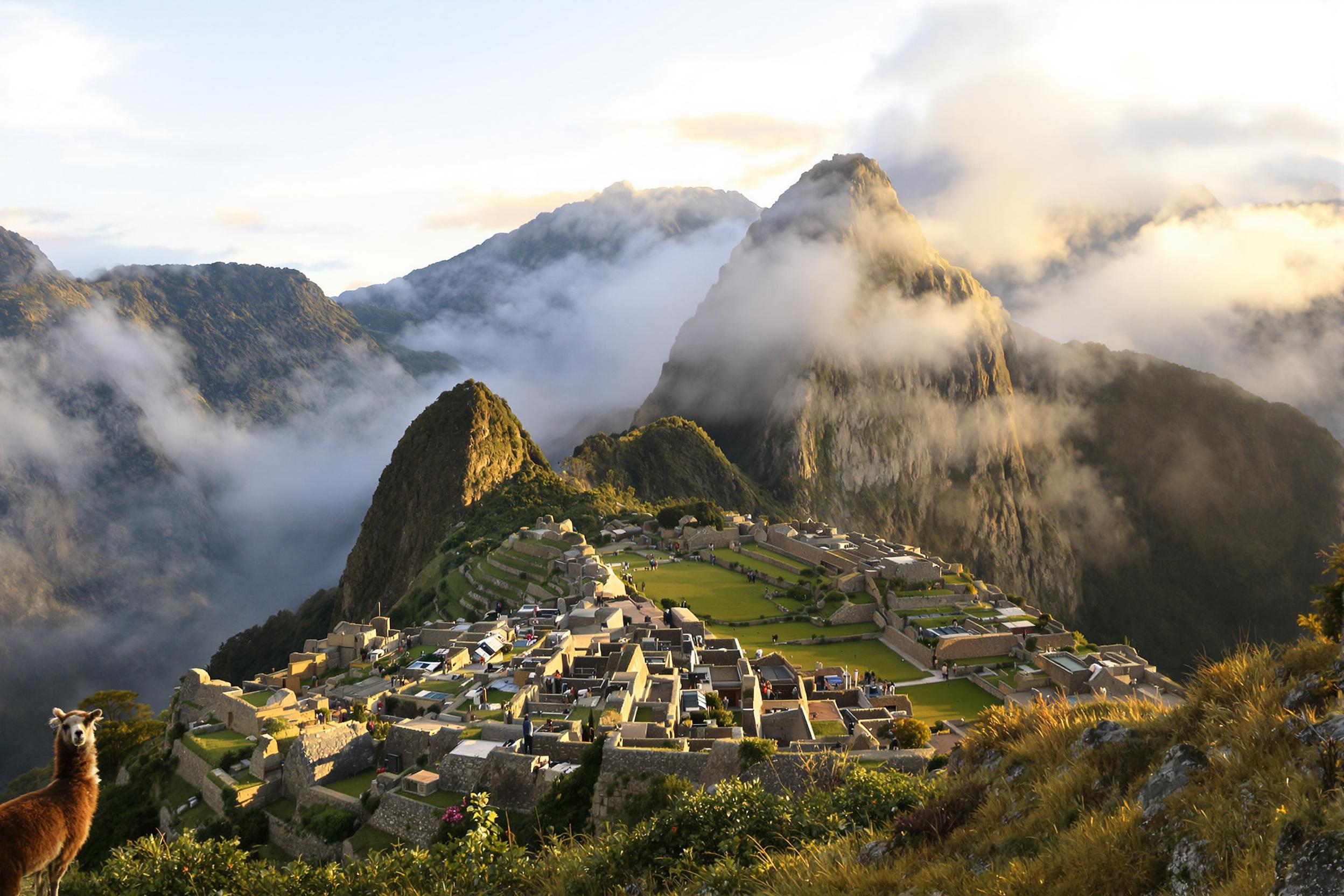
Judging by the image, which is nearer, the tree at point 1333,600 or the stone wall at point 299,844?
the tree at point 1333,600

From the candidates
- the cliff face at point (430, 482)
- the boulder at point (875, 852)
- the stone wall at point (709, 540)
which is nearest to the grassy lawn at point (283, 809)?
the boulder at point (875, 852)

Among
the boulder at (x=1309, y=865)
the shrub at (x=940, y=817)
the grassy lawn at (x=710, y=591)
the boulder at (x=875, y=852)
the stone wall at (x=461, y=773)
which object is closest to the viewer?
the boulder at (x=1309, y=865)

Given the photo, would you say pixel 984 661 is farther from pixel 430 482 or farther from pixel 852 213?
pixel 852 213

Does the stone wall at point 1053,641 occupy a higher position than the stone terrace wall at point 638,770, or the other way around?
the stone terrace wall at point 638,770

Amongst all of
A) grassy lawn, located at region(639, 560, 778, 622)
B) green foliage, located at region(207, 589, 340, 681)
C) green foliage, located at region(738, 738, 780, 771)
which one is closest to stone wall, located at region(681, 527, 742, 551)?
grassy lawn, located at region(639, 560, 778, 622)

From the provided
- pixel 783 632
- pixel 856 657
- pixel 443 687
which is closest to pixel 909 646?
pixel 856 657

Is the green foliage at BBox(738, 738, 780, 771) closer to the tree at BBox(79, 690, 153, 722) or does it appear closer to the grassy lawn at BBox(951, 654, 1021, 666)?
the grassy lawn at BBox(951, 654, 1021, 666)

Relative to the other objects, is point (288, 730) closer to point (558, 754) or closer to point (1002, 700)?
point (558, 754)

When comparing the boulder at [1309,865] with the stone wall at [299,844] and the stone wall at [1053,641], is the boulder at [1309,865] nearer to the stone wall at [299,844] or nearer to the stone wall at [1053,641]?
the stone wall at [299,844]

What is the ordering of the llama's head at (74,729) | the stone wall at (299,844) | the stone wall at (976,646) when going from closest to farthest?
the llama's head at (74,729), the stone wall at (299,844), the stone wall at (976,646)
